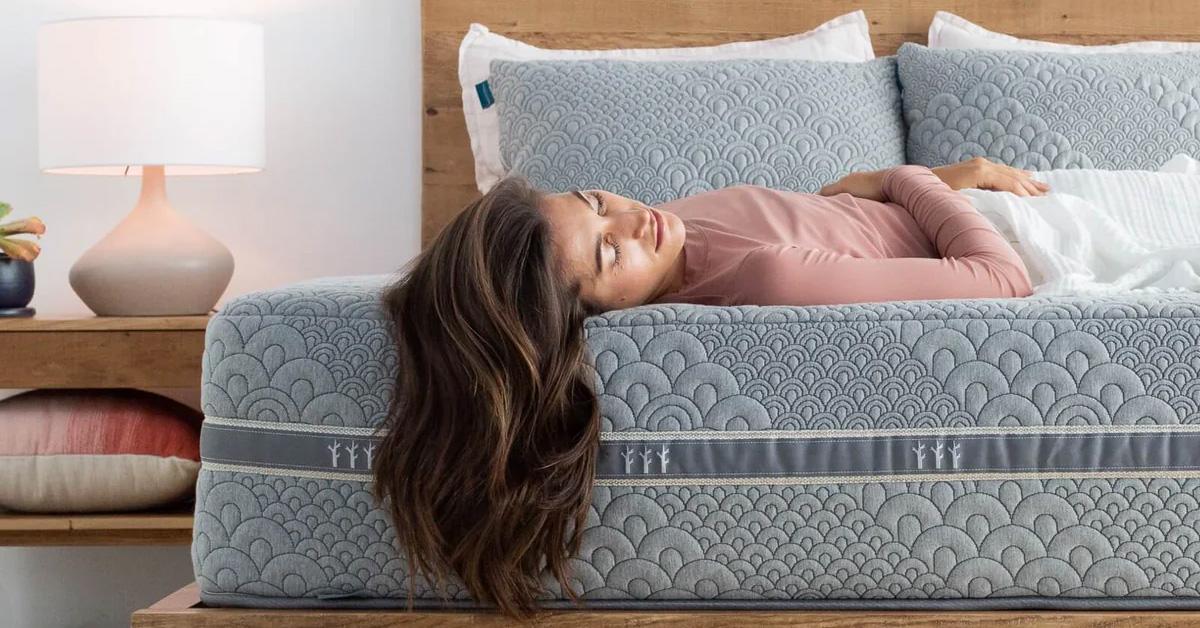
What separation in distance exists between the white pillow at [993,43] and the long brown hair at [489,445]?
1439 millimetres

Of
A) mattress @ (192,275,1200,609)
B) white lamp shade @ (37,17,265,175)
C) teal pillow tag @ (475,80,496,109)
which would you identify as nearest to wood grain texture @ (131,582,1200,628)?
mattress @ (192,275,1200,609)

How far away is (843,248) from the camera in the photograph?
1400 mm

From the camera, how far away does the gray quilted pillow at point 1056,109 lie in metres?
1.86

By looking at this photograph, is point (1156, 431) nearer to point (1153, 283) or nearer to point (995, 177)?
point (1153, 283)

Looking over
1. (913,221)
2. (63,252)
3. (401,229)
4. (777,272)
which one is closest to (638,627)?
(777,272)

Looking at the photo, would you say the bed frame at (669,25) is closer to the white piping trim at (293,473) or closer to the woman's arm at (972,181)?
the woman's arm at (972,181)

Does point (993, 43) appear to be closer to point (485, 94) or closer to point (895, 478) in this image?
point (485, 94)

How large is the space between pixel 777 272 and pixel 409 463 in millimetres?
447

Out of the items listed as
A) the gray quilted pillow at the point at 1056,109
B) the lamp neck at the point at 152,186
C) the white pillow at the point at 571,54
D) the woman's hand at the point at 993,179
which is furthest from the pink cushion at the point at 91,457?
the gray quilted pillow at the point at 1056,109

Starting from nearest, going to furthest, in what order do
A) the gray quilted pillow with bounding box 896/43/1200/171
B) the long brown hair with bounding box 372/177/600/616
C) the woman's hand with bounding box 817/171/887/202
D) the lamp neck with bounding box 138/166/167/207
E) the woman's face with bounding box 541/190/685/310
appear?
the long brown hair with bounding box 372/177/600/616, the woman's face with bounding box 541/190/685/310, the woman's hand with bounding box 817/171/887/202, the gray quilted pillow with bounding box 896/43/1200/171, the lamp neck with bounding box 138/166/167/207

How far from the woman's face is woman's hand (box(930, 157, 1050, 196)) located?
1.74ft

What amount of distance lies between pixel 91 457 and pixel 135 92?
0.64 meters

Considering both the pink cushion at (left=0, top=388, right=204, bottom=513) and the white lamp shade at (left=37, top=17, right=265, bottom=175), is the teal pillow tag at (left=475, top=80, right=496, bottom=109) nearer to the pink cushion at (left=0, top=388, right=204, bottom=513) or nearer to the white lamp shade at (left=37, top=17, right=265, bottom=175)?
the white lamp shade at (left=37, top=17, right=265, bottom=175)

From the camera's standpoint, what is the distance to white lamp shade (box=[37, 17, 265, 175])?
193 cm
